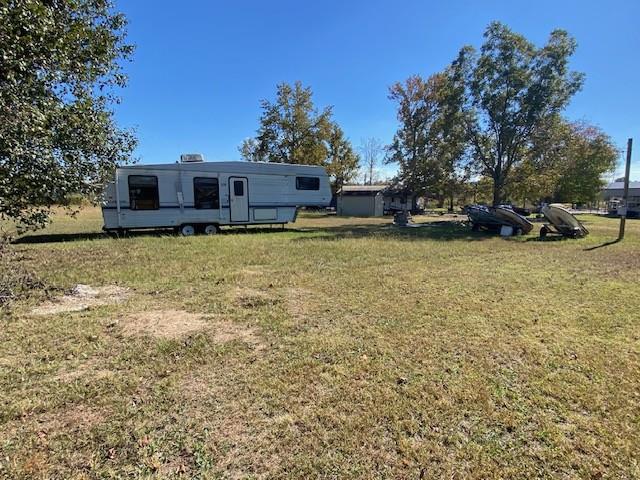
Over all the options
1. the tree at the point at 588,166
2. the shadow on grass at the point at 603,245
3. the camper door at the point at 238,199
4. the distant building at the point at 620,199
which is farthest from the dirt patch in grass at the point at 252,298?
the tree at the point at 588,166

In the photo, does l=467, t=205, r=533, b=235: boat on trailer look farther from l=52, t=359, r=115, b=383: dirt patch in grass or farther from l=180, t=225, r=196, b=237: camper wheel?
l=52, t=359, r=115, b=383: dirt patch in grass

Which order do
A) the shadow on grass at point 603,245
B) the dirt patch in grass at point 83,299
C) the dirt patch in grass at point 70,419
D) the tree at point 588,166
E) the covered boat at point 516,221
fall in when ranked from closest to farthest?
the dirt patch in grass at point 70,419, the dirt patch in grass at point 83,299, the shadow on grass at point 603,245, the covered boat at point 516,221, the tree at point 588,166

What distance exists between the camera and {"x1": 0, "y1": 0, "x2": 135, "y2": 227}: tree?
3.45 meters

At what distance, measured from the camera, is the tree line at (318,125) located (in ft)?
12.4

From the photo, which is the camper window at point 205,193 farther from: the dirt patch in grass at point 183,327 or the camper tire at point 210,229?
the dirt patch in grass at point 183,327

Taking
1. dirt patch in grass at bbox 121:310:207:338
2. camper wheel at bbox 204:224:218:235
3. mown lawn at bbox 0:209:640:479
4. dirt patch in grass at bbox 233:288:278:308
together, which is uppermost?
camper wheel at bbox 204:224:218:235

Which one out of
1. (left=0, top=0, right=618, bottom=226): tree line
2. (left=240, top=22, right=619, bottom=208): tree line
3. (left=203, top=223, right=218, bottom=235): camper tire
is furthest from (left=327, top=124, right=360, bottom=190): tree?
(left=203, top=223, right=218, bottom=235): camper tire

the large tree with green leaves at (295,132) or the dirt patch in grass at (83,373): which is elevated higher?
the large tree with green leaves at (295,132)

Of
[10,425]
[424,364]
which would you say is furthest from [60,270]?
[424,364]

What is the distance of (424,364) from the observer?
323cm

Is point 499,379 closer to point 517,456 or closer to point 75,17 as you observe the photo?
point 517,456

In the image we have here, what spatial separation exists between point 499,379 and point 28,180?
606cm

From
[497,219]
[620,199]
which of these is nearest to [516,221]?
[497,219]

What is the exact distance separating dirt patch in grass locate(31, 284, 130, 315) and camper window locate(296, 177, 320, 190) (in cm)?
984
